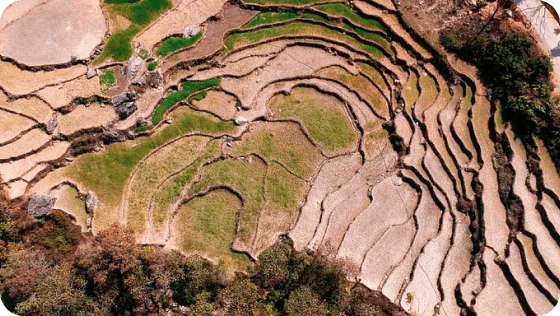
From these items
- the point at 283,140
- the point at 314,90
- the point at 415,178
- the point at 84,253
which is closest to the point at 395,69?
the point at 314,90

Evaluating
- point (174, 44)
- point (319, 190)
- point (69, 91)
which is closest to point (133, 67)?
point (174, 44)

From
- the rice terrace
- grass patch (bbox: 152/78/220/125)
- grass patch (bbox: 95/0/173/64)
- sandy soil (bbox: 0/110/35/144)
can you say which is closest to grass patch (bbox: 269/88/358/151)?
the rice terrace

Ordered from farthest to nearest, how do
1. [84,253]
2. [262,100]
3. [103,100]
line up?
1. [262,100]
2. [103,100]
3. [84,253]

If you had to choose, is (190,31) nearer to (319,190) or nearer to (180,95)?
(180,95)

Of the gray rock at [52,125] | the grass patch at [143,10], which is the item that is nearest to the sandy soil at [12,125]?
the gray rock at [52,125]

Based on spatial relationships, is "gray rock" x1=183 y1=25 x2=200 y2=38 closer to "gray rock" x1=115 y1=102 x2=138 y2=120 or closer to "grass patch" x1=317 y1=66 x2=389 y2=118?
"gray rock" x1=115 y1=102 x2=138 y2=120

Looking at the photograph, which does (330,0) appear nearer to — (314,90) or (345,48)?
(345,48)
